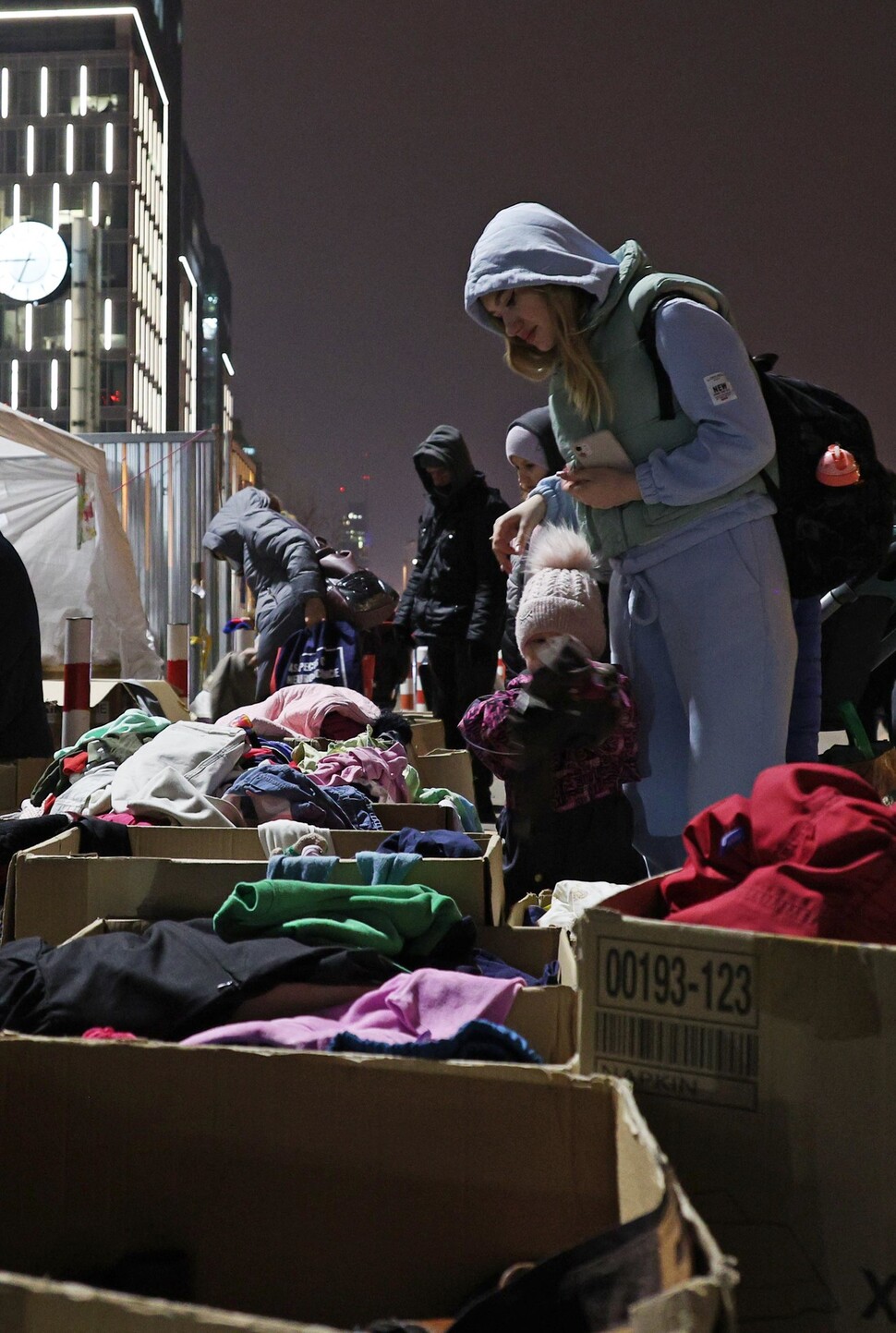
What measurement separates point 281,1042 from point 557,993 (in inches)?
15.6

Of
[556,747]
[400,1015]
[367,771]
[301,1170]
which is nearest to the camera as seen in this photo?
[301,1170]

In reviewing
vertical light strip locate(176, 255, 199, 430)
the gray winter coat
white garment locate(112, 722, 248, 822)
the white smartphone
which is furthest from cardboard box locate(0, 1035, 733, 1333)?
vertical light strip locate(176, 255, 199, 430)

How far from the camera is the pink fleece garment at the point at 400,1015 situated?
1524 millimetres

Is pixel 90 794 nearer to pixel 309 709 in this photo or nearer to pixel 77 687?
pixel 309 709

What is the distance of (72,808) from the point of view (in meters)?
3.11

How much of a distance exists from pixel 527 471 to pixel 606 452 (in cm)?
233

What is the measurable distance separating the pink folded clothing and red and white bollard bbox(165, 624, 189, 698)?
4.85 metres

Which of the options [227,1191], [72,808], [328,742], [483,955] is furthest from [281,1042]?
[328,742]

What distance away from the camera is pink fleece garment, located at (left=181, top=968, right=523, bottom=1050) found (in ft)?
5.00

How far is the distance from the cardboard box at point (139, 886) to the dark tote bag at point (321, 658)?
13.1 feet

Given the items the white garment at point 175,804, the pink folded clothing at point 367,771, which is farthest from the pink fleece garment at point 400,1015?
the pink folded clothing at point 367,771

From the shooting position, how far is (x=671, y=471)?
2561mm

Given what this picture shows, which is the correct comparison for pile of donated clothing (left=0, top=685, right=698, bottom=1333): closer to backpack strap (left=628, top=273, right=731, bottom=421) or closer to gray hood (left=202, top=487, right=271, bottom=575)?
backpack strap (left=628, top=273, right=731, bottom=421)

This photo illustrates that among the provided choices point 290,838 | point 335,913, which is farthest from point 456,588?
point 335,913
